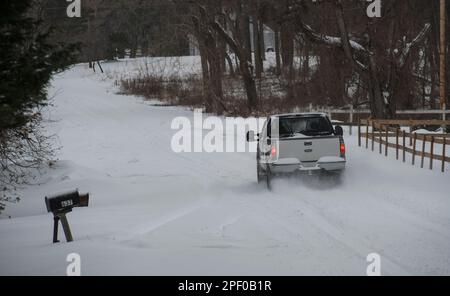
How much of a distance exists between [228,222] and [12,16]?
5.01m

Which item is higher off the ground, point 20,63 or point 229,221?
point 20,63

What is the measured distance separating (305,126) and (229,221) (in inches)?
200

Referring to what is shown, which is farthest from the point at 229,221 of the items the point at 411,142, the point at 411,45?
the point at 411,45

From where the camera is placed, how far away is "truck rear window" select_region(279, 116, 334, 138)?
49.1 feet

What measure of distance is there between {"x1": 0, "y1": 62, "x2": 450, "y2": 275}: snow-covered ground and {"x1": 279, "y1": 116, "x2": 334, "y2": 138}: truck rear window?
136cm

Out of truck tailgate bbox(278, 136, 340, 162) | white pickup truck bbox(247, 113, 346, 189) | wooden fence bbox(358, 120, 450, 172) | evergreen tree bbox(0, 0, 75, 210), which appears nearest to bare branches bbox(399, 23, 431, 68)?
wooden fence bbox(358, 120, 450, 172)

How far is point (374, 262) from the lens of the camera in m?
7.83

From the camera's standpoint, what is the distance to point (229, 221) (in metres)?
11.2

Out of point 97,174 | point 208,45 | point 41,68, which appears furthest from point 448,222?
point 208,45

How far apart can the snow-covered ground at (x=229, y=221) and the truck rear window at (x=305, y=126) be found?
1.36 m

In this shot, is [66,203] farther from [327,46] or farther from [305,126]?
[327,46]

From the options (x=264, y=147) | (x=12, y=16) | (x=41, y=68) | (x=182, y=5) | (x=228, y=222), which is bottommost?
(x=228, y=222)

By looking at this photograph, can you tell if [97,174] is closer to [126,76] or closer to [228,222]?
[228,222]

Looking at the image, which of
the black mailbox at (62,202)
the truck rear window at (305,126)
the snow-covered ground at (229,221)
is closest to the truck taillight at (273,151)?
the snow-covered ground at (229,221)
